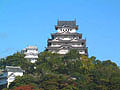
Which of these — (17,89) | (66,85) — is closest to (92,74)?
(66,85)

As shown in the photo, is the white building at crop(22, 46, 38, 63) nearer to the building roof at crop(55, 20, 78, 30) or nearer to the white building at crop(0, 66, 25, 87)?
the building roof at crop(55, 20, 78, 30)

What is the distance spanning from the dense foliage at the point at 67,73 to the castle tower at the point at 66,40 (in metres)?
5.32

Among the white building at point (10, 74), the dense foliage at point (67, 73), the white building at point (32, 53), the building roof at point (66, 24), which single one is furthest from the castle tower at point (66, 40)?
the white building at point (10, 74)

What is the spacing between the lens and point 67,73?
131 feet

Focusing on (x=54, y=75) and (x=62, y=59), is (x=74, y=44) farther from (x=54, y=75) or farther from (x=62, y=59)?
(x=54, y=75)

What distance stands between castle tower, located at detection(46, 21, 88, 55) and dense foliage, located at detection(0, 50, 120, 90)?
532 centimetres

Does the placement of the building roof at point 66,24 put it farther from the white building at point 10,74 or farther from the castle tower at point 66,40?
the white building at point 10,74

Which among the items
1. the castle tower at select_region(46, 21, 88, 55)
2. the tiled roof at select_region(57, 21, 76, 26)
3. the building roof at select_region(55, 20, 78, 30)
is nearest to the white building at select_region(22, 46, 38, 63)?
the castle tower at select_region(46, 21, 88, 55)

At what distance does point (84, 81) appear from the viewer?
3653 centimetres

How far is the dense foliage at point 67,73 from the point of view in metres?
35.0

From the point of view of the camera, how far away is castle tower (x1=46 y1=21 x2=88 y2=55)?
5019 centimetres

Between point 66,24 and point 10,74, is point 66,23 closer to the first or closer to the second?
point 66,24

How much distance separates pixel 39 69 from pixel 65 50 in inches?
425

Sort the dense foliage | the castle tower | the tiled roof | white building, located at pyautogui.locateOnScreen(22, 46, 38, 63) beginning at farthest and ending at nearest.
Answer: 1. the tiled roof
2. white building, located at pyautogui.locateOnScreen(22, 46, 38, 63)
3. the castle tower
4. the dense foliage
